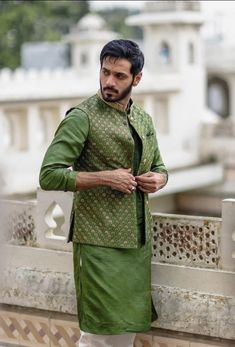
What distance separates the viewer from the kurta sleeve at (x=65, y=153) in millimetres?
3973

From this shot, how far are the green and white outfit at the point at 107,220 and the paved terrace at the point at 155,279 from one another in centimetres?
40

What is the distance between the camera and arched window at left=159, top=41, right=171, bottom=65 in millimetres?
25750

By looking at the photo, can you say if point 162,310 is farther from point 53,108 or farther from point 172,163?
point 172,163

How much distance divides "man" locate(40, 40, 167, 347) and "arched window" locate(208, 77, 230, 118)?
26.0 meters

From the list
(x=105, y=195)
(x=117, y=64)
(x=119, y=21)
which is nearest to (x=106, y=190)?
(x=105, y=195)

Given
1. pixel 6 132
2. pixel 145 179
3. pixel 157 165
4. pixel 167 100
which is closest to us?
pixel 145 179

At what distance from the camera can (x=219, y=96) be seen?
3098 cm

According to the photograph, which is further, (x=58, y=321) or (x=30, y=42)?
(x=30, y=42)

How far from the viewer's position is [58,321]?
5059 mm

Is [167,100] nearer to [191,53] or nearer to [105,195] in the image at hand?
[191,53]

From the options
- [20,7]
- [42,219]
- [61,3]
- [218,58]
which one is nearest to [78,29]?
[218,58]

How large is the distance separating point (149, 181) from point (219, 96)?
89.0 ft

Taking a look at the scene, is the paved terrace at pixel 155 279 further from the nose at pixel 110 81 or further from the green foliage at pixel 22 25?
the green foliage at pixel 22 25

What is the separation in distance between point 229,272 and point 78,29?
2246 cm
